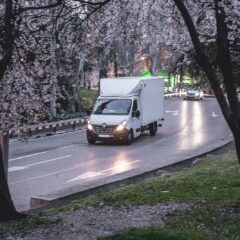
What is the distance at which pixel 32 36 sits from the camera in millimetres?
9109

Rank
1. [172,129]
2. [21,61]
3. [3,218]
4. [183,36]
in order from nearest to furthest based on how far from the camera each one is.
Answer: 1. [3,218]
2. [21,61]
3. [183,36]
4. [172,129]

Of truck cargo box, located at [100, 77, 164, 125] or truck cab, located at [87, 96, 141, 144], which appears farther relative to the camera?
truck cargo box, located at [100, 77, 164, 125]

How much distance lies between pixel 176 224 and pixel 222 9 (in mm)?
3229

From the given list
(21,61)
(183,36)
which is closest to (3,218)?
(21,61)

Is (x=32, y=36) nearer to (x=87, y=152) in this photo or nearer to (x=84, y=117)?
(x=87, y=152)

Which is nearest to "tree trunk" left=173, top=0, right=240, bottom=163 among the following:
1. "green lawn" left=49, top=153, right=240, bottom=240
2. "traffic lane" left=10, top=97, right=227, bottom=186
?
"green lawn" left=49, top=153, right=240, bottom=240

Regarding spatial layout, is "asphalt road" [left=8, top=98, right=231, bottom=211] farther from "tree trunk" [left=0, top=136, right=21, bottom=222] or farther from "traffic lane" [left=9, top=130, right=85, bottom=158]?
"tree trunk" [left=0, top=136, right=21, bottom=222]

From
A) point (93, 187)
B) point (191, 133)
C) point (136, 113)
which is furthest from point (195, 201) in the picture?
point (191, 133)

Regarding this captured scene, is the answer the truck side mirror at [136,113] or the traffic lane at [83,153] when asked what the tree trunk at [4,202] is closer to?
the traffic lane at [83,153]

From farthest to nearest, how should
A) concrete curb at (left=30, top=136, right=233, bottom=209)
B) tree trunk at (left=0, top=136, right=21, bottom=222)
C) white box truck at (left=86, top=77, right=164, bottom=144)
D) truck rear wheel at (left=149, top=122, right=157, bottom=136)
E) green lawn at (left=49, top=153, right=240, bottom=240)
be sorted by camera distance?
truck rear wheel at (left=149, top=122, right=157, bottom=136), white box truck at (left=86, top=77, right=164, bottom=144), concrete curb at (left=30, top=136, right=233, bottom=209), tree trunk at (left=0, top=136, right=21, bottom=222), green lawn at (left=49, top=153, right=240, bottom=240)

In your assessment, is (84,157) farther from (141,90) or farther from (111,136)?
(141,90)

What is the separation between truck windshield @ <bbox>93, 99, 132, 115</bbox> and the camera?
90.2 feet

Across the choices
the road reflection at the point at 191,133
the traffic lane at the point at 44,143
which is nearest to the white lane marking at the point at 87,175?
the traffic lane at the point at 44,143

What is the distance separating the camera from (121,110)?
1084 inches
